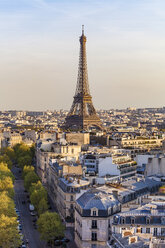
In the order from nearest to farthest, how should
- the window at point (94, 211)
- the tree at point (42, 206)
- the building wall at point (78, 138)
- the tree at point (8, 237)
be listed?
the window at point (94, 211), the tree at point (8, 237), the tree at point (42, 206), the building wall at point (78, 138)

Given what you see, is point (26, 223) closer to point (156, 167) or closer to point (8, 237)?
point (8, 237)

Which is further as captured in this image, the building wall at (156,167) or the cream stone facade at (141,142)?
the cream stone facade at (141,142)

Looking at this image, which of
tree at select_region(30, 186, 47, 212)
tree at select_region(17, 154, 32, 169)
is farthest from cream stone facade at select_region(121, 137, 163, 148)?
tree at select_region(30, 186, 47, 212)

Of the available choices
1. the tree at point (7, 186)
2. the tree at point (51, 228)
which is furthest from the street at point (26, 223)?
the tree at point (7, 186)

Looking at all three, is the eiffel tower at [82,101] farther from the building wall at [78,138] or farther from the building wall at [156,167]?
the building wall at [156,167]

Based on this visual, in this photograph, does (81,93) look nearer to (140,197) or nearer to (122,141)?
(122,141)

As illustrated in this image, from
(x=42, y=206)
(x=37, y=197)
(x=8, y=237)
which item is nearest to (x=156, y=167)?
(x=37, y=197)

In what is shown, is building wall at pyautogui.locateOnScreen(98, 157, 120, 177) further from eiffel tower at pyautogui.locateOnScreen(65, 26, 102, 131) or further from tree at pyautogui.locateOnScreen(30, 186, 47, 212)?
eiffel tower at pyautogui.locateOnScreen(65, 26, 102, 131)

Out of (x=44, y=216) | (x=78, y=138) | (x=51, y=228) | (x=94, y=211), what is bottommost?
(x=51, y=228)

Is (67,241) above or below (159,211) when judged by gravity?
below

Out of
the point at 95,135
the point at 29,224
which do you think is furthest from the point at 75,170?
the point at 95,135

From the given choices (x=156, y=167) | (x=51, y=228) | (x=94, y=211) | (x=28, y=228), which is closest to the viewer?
(x=94, y=211)
